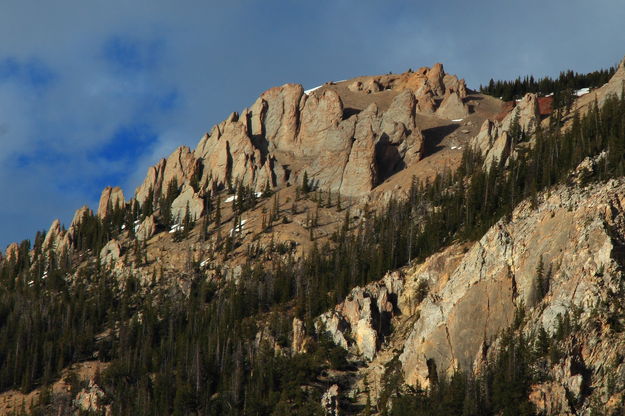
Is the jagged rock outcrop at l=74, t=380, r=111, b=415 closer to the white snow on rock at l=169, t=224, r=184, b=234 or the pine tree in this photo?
the white snow on rock at l=169, t=224, r=184, b=234

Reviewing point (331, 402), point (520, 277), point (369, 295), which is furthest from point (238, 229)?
point (520, 277)

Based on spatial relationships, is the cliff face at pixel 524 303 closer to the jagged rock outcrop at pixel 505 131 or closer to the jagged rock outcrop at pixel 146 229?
the jagged rock outcrop at pixel 505 131

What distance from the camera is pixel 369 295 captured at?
13462 cm

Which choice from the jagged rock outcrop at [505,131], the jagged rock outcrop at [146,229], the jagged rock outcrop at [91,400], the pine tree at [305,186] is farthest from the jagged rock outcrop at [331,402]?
the jagged rock outcrop at [146,229]

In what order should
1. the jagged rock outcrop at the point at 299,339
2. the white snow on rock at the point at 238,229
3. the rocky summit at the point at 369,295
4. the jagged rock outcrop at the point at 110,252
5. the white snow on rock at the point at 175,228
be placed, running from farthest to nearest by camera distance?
A: the white snow on rock at the point at 175,228 → the jagged rock outcrop at the point at 110,252 → the white snow on rock at the point at 238,229 → the jagged rock outcrop at the point at 299,339 → the rocky summit at the point at 369,295

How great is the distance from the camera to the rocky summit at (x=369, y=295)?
10369cm

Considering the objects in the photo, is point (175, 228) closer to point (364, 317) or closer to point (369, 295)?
point (369, 295)

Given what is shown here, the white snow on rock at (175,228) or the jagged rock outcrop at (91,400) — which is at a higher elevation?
the white snow on rock at (175,228)

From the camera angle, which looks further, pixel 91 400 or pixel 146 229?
pixel 146 229

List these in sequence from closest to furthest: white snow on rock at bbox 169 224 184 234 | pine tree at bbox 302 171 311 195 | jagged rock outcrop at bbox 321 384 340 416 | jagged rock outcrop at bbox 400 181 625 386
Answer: jagged rock outcrop at bbox 400 181 625 386 → jagged rock outcrop at bbox 321 384 340 416 → white snow on rock at bbox 169 224 184 234 → pine tree at bbox 302 171 311 195

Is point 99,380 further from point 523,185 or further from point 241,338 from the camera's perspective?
point 523,185

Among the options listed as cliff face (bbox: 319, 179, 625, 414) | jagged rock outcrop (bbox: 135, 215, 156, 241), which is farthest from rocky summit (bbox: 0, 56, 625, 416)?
jagged rock outcrop (bbox: 135, 215, 156, 241)

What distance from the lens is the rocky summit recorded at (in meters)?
104

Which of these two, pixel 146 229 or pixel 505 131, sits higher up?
pixel 505 131
